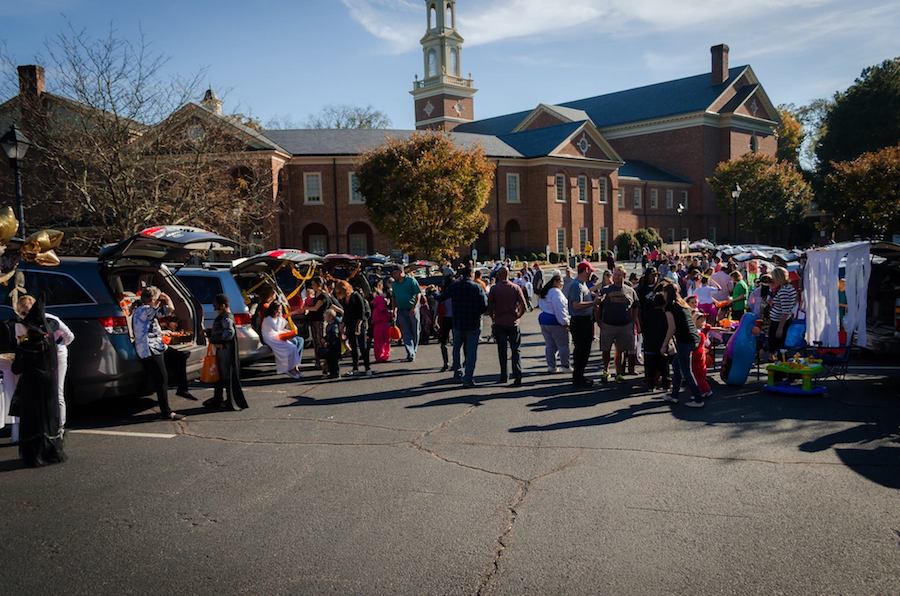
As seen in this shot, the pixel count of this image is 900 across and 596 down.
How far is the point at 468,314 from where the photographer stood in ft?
34.3

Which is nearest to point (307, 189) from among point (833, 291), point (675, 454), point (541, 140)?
point (541, 140)

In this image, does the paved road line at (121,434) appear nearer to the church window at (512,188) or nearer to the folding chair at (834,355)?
the folding chair at (834,355)

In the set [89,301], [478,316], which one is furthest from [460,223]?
[89,301]

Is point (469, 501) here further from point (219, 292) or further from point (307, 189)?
point (307, 189)

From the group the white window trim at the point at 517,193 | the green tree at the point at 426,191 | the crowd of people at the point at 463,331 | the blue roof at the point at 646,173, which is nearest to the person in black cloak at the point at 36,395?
the crowd of people at the point at 463,331

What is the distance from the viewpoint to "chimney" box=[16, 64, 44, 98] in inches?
915

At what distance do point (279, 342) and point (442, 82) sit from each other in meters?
66.5

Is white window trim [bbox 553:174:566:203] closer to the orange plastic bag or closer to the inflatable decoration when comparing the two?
the inflatable decoration

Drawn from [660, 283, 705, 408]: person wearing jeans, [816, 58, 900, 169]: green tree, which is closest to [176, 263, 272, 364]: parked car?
[660, 283, 705, 408]: person wearing jeans

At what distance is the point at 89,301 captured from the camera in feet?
26.5

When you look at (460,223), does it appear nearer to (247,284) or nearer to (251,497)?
(247,284)

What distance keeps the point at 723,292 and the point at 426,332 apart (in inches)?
266

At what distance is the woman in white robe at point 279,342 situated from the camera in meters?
11.1

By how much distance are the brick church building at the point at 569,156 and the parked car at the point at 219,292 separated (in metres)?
34.3
